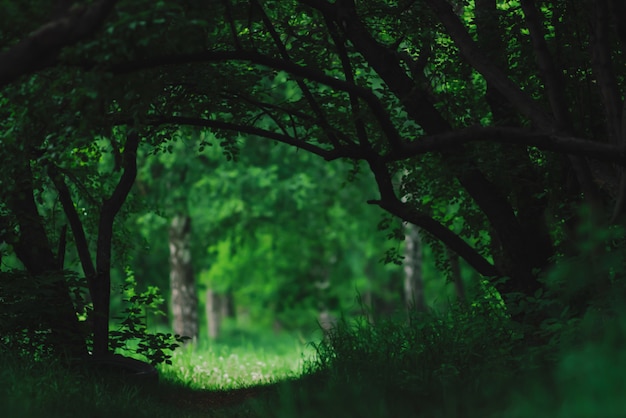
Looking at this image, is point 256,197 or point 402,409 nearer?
point 402,409

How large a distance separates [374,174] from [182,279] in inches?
494

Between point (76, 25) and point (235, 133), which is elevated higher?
point (235, 133)

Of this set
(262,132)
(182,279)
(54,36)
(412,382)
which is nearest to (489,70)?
(262,132)

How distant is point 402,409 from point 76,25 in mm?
3695

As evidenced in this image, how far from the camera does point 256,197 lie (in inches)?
813

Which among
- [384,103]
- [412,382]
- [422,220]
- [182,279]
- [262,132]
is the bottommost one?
[412,382]

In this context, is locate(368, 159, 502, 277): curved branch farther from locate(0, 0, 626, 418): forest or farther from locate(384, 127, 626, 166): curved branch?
locate(384, 127, 626, 166): curved branch

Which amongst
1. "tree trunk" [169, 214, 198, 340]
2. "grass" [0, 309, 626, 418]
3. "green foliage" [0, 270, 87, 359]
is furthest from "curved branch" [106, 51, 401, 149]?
"tree trunk" [169, 214, 198, 340]

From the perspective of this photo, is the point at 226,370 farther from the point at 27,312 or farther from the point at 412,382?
the point at 412,382

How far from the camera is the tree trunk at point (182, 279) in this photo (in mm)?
20328

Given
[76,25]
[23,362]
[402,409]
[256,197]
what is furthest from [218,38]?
[256,197]

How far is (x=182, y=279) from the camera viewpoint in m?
20.4

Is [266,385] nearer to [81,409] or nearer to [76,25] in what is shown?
[81,409]

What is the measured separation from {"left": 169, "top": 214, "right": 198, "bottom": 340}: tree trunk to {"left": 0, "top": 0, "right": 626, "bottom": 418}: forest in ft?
26.3
